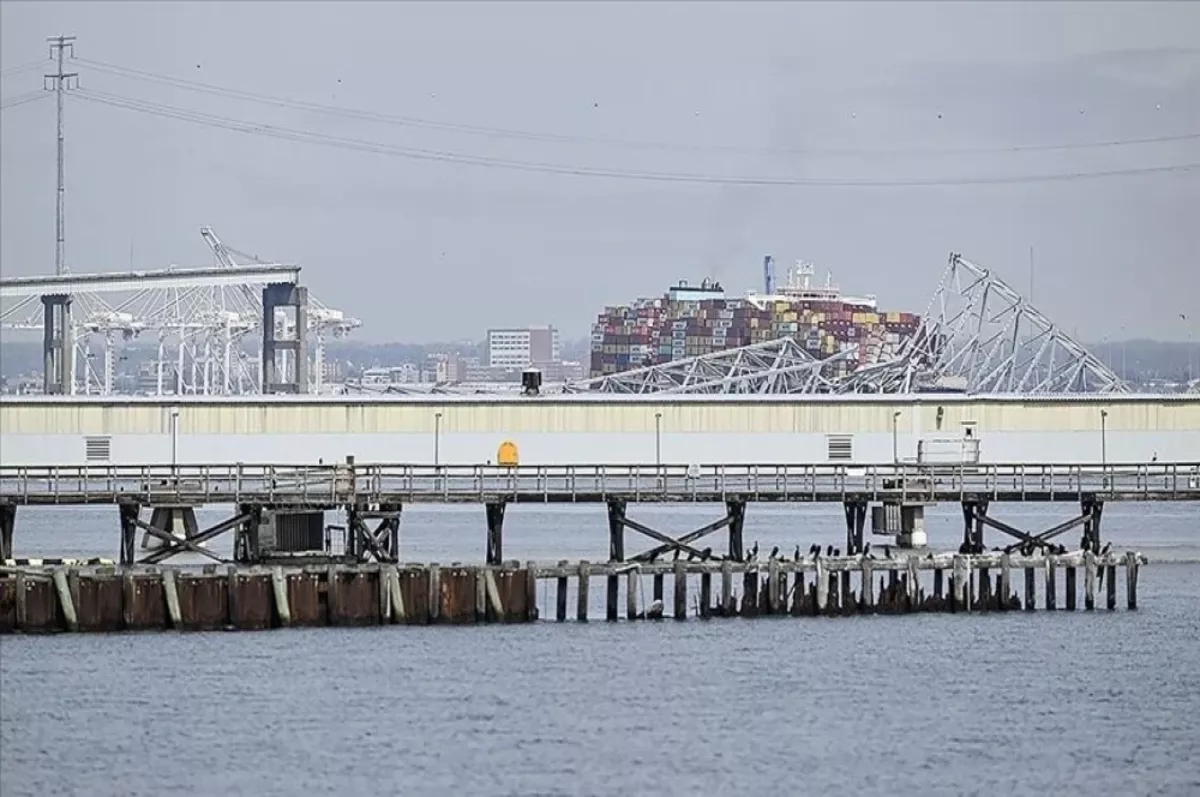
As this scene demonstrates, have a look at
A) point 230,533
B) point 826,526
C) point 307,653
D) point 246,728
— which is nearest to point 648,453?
point 826,526

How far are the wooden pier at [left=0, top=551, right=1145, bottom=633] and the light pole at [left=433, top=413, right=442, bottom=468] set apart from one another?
4285 centimetres

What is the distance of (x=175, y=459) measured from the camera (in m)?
114

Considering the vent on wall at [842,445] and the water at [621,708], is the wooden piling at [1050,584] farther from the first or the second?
the vent on wall at [842,445]

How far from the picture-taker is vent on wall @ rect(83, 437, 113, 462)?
117 meters

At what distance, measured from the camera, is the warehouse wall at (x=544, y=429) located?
116 m

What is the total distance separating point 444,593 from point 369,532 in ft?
26.0

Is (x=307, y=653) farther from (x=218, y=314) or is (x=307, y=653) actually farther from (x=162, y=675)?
(x=218, y=314)

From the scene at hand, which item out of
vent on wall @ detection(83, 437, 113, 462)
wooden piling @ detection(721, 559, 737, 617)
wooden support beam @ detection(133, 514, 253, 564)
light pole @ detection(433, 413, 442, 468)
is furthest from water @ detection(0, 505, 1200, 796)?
vent on wall @ detection(83, 437, 113, 462)

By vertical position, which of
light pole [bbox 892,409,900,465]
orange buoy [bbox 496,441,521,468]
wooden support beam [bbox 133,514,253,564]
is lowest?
wooden support beam [bbox 133,514,253,564]

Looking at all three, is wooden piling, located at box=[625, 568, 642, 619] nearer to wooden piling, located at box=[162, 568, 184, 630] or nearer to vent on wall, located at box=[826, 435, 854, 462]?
wooden piling, located at box=[162, 568, 184, 630]

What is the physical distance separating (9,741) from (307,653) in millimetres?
10905

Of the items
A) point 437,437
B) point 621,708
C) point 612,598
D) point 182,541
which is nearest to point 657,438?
point 437,437

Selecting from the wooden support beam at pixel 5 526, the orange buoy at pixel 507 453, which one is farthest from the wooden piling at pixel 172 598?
the orange buoy at pixel 507 453

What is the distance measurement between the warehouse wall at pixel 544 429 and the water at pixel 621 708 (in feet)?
158
